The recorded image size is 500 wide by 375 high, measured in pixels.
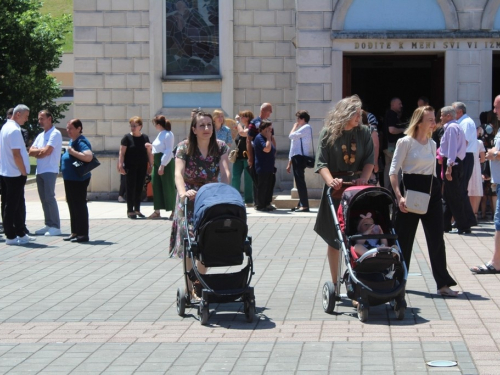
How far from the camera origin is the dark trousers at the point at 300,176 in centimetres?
1642

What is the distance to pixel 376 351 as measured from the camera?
676 cm

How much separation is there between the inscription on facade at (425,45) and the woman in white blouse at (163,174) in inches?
155

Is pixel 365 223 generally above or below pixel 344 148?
below

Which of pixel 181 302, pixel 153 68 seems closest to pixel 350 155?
pixel 181 302

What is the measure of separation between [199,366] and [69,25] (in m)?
32.2

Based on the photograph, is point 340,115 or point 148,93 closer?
point 340,115

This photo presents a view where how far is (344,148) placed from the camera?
8453 mm

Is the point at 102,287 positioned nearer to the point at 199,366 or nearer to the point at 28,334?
the point at 28,334

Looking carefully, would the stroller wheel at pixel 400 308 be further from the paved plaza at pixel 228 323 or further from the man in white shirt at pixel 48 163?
the man in white shirt at pixel 48 163

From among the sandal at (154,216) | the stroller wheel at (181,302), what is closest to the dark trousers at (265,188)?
the sandal at (154,216)

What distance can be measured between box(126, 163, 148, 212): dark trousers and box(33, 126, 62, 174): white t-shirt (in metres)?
1.97

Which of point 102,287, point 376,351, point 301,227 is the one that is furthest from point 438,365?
point 301,227

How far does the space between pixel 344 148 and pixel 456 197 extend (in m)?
5.23

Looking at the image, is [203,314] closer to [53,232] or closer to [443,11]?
[53,232]
